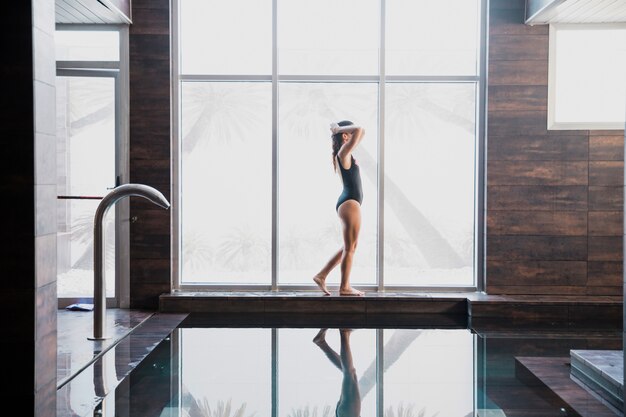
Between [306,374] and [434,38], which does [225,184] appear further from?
[306,374]

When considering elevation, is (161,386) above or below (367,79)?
below

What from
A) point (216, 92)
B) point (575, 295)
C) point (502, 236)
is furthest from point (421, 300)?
point (216, 92)

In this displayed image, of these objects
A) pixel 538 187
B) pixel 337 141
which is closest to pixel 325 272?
pixel 337 141

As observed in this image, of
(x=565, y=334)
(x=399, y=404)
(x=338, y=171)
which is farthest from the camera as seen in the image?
(x=338, y=171)

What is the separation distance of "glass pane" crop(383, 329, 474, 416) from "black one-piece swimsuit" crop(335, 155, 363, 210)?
130cm

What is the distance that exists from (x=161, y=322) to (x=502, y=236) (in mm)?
3174

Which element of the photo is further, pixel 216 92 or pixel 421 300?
pixel 216 92

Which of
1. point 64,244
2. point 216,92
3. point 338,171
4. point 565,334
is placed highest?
point 216,92

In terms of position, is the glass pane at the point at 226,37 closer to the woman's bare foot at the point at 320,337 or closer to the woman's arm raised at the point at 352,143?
the woman's arm raised at the point at 352,143

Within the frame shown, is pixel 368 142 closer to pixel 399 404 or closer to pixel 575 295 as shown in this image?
pixel 575 295

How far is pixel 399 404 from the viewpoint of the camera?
338 centimetres

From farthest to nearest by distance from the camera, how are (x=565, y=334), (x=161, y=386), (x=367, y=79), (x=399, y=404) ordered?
(x=367, y=79), (x=565, y=334), (x=161, y=386), (x=399, y=404)

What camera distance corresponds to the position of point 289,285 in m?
6.74

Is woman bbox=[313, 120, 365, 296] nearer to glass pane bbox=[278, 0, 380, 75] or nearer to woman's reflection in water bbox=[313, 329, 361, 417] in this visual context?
glass pane bbox=[278, 0, 380, 75]
